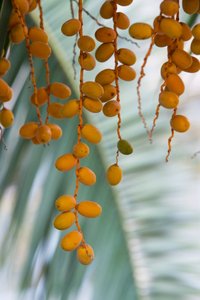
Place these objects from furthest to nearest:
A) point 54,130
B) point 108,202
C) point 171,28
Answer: point 108,202 < point 54,130 < point 171,28

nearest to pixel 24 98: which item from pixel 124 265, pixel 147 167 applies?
pixel 147 167

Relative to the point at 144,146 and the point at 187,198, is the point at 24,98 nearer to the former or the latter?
the point at 144,146

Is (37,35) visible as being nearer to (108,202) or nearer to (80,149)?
(80,149)

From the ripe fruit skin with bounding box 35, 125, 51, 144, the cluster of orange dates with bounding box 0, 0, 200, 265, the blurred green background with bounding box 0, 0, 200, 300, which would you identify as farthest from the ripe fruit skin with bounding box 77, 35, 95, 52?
the blurred green background with bounding box 0, 0, 200, 300

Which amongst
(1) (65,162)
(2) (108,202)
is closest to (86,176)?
(1) (65,162)

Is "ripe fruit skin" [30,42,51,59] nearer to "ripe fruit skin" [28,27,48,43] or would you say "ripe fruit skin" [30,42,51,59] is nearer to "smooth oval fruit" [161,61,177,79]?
"ripe fruit skin" [28,27,48,43]

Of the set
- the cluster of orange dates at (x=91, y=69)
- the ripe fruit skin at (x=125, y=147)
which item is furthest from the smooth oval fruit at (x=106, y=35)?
the ripe fruit skin at (x=125, y=147)
